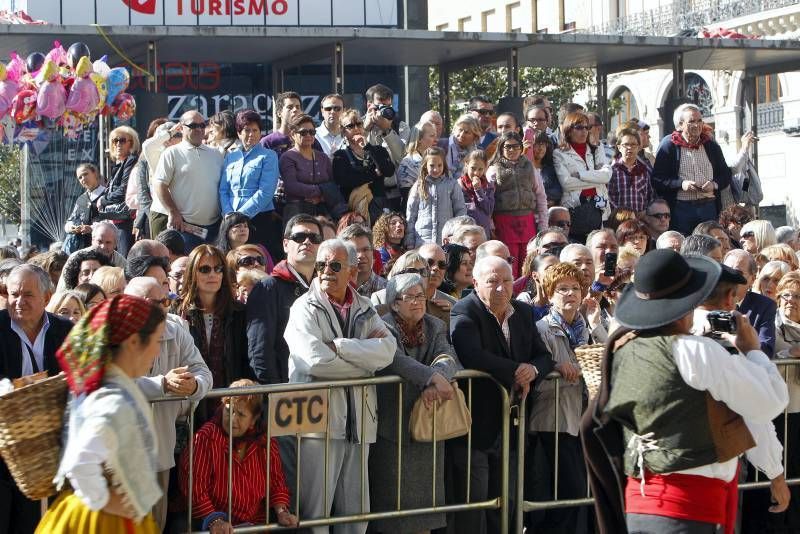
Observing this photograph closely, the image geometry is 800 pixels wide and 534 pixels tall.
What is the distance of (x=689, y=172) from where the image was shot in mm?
13484

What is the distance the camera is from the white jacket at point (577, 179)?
1291 centimetres

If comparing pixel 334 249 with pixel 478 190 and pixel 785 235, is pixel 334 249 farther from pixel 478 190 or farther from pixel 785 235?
pixel 785 235

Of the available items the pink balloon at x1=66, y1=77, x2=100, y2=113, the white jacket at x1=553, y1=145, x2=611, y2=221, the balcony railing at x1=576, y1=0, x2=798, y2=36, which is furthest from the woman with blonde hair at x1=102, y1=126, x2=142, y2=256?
the balcony railing at x1=576, y1=0, x2=798, y2=36

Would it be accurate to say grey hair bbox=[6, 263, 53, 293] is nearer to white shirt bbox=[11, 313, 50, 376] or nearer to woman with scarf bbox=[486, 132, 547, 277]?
white shirt bbox=[11, 313, 50, 376]

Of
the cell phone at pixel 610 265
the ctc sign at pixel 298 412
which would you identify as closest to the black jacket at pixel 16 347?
the ctc sign at pixel 298 412

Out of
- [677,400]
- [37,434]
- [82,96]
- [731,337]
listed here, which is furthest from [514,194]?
[37,434]

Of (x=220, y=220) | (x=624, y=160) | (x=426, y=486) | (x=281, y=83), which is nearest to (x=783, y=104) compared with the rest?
(x=281, y=83)

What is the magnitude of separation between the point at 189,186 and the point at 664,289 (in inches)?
240

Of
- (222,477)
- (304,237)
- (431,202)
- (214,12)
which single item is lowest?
(222,477)

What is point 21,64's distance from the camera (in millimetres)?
13781

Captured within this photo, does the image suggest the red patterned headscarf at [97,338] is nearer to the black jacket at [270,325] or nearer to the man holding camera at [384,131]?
the black jacket at [270,325]

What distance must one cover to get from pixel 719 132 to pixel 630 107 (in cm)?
670

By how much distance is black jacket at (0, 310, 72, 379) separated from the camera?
23.9ft

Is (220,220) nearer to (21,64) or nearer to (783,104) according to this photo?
(21,64)
